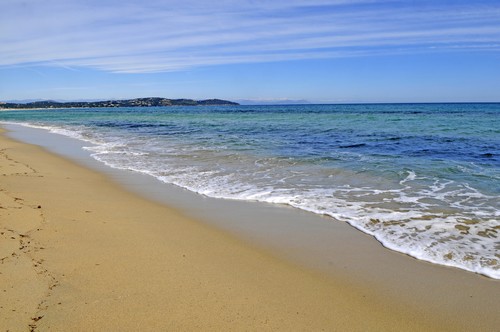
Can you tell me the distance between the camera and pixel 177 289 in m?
3.99

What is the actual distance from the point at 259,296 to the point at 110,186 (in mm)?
6523

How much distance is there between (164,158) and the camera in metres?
14.3

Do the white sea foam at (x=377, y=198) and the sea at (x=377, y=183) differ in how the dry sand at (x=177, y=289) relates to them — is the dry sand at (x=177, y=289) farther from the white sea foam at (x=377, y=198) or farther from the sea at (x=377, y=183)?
the sea at (x=377, y=183)

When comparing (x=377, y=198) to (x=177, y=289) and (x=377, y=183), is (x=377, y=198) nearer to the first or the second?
(x=377, y=183)

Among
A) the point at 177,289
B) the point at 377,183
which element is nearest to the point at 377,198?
the point at 377,183

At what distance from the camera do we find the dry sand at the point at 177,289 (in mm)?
3438

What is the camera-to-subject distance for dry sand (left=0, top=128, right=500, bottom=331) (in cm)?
344

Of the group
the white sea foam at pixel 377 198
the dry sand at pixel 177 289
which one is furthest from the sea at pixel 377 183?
the dry sand at pixel 177 289

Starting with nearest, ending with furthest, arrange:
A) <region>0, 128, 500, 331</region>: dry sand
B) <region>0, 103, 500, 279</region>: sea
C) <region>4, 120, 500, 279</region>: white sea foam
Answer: <region>0, 128, 500, 331</region>: dry sand
<region>4, 120, 500, 279</region>: white sea foam
<region>0, 103, 500, 279</region>: sea

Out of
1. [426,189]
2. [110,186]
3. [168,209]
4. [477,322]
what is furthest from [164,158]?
[477,322]

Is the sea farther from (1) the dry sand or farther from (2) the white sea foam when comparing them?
(1) the dry sand

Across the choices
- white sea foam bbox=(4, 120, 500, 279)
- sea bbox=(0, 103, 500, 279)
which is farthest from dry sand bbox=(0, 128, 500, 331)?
sea bbox=(0, 103, 500, 279)

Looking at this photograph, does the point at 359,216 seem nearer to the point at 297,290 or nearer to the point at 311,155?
the point at 297,290

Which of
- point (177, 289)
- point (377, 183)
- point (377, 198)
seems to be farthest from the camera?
point (377, 183)
